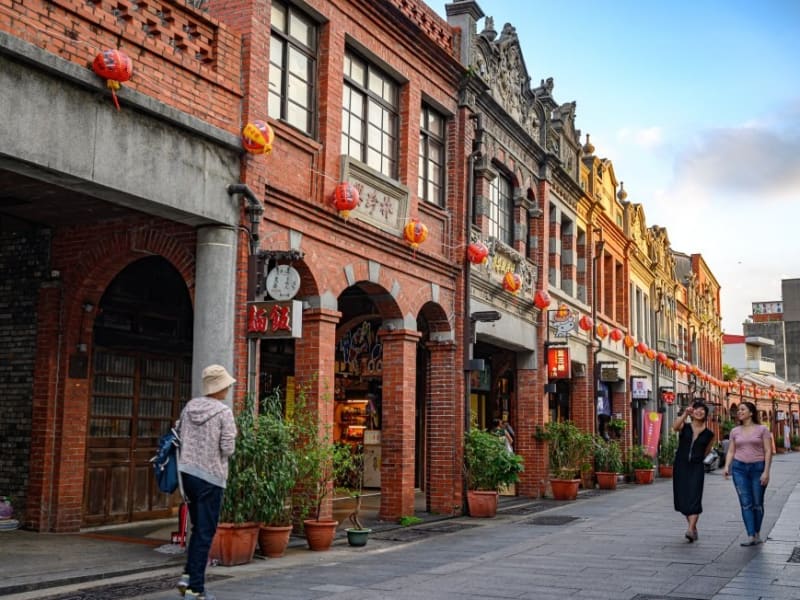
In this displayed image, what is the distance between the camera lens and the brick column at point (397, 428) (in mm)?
14125

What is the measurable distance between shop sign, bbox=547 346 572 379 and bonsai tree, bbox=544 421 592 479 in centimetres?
107

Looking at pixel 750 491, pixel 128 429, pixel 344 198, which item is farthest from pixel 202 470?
pixel 750 491

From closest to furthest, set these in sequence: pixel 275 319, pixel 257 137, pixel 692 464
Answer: pixel 275 319, pixel 257 137, pixel 692 464

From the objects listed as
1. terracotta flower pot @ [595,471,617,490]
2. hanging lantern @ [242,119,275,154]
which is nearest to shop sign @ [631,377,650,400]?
terracotta flower pot @ [595,471,617,490]

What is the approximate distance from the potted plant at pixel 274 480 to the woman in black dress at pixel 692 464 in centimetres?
482

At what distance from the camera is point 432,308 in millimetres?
15609

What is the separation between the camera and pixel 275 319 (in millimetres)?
10148

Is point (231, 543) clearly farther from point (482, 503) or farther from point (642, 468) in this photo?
point (642, 468)

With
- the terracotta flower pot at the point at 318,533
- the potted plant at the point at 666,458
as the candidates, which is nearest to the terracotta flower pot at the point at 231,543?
the terracotta flower pot at the point at 318,533

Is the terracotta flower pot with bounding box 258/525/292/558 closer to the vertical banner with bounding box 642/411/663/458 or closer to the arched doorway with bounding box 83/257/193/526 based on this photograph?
the arched doorway with bounding box 83/257/193/526

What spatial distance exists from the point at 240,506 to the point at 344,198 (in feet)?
14.6

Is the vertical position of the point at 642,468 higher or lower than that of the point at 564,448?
lower

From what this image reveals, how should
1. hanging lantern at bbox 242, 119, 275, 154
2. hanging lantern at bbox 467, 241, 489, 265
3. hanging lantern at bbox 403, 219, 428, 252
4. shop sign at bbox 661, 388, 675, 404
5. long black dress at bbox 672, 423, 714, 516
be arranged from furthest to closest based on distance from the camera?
shop sign at bbox 661, 388, 675, 404 → hanging lantern at bbox 467, 241, 489, 265 → hanging lantern at bbox 403, 219, 428, 252 → long black dress at bbox 672, 423, 714, 516 → hanging lantern at bbox 242, 119, 275, 154

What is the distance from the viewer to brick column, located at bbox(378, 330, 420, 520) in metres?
14.1
